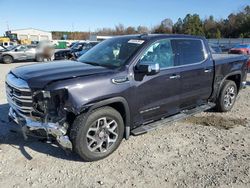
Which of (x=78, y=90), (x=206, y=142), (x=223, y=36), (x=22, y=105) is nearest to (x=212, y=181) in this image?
(x=206, y=142)

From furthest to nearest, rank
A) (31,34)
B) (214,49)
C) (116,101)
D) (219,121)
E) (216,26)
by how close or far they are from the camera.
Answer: (31,34)
(216,26)
(214,49)
(219,121)
(116,101)

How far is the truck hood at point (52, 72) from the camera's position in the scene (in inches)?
150

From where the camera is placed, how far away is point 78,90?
3744mm

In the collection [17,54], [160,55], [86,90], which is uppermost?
[160,55]

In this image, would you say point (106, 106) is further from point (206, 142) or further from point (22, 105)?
point (206, 142)

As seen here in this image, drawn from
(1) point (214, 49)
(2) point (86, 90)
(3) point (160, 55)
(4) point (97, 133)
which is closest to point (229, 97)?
(3) point (160, 55)

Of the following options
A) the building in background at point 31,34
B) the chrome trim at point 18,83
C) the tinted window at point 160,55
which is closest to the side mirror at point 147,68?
the tinted window at point 160,55

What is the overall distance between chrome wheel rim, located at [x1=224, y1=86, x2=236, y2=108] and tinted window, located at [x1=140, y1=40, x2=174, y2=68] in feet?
7.62

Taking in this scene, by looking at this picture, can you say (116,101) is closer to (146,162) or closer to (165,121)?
(146,162)

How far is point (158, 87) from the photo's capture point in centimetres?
473

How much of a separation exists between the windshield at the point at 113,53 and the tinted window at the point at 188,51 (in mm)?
869

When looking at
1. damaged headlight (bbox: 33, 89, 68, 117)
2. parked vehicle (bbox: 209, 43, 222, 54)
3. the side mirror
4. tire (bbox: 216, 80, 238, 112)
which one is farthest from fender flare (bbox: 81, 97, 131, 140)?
parked vehicle (bbox: 209, 43, 222, 54)

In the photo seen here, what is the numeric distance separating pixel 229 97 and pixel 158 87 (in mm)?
2867

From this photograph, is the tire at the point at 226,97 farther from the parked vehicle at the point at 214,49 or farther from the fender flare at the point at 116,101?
the fender flare at the point at 116,101
